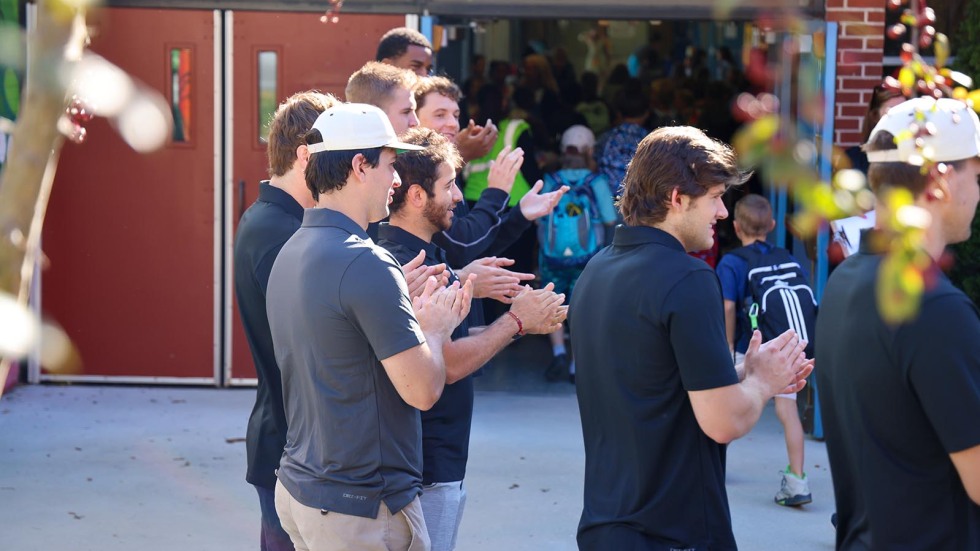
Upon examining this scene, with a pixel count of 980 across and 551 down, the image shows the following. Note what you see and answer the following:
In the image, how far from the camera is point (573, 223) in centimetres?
863

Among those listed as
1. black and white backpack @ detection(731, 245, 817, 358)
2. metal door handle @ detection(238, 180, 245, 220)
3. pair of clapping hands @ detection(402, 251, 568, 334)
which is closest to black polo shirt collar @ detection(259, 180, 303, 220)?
pair of clapping hands @ detection(402, 251, 568, 334)

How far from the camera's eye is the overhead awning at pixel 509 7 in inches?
304

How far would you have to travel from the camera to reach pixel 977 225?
7.33 metres

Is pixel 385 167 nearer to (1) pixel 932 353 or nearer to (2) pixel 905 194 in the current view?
(1) pixel 932 353

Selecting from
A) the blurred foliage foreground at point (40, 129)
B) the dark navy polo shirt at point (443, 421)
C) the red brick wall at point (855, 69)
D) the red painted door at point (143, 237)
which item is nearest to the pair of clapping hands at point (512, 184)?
the dark navy polo shirt at point (443, 421)

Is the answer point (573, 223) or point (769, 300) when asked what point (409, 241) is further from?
point (573, 223)

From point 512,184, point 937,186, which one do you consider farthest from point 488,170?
point 937,186

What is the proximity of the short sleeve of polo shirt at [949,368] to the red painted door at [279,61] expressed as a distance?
6.05 metres

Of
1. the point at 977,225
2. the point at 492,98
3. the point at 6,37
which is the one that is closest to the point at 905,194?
the point at 6,37

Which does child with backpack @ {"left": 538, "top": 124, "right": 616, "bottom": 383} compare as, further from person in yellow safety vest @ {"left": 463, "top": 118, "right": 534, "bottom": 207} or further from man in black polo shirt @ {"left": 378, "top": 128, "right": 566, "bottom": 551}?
man in black polo shirt @ {"left": 378, "top": 128, "right": 566, "bottom": 551}

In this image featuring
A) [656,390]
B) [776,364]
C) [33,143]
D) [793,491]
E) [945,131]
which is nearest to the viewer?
[33,143]

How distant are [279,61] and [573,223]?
7.70 ft

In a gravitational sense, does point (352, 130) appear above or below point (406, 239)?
above

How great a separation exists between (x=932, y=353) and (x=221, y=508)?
4317 millimetres
